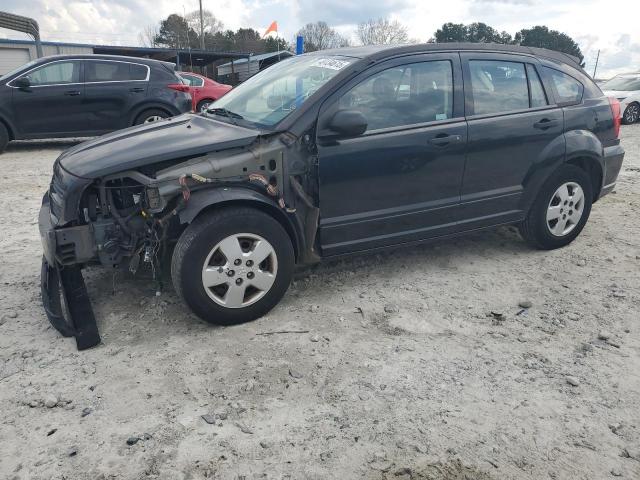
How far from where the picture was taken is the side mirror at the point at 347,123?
353 cm

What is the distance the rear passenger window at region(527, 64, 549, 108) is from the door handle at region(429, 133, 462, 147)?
93 centimetres

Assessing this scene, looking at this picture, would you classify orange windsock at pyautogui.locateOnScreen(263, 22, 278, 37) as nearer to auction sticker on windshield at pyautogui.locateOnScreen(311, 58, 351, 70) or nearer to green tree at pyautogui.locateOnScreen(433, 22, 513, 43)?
auction sticker on windshield at pyautogui.locateOnScreen(311, 58, 351, 70)

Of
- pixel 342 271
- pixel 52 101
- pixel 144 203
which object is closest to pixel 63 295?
pixel 144 203

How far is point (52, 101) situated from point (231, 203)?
23.8 feet

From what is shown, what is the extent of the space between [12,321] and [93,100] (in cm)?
674

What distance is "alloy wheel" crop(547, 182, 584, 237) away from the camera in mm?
4688

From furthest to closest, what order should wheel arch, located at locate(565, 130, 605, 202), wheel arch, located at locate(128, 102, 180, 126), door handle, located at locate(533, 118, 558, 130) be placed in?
wheel arch, located at locate(128, 102, 180, 126) < wheel arch, located at locate(565, 130, 605, 202) < door handle, located at locate(533, 118, 558, 130)

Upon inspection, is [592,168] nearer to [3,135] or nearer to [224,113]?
[224,113]

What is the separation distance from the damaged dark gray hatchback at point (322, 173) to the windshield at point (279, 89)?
2cm

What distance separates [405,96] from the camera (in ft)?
12.9

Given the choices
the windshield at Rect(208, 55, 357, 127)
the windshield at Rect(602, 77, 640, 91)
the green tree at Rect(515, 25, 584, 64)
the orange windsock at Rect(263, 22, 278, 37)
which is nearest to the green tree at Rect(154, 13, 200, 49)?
the green tree at Rect(515, 25, 584, 64)

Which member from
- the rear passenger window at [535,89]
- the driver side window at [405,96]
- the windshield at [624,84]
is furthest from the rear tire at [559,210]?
the windshield at [624,84]

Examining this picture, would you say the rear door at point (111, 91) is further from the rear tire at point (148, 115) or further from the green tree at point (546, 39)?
the green tree at point (546, 39)

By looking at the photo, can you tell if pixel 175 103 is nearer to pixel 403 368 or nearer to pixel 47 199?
pixel 47 199
